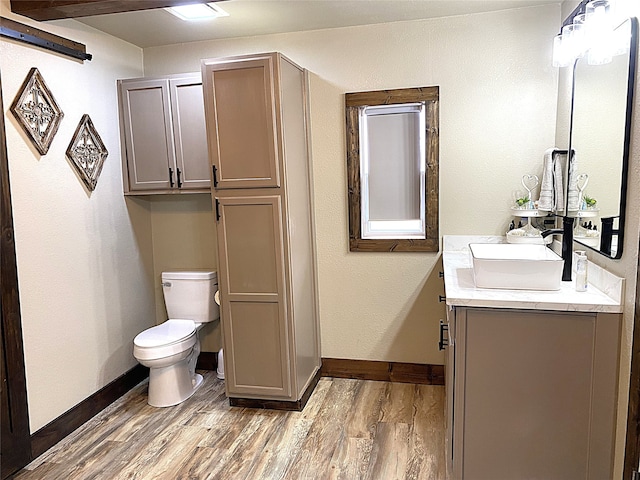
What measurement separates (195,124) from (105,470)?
205 cm

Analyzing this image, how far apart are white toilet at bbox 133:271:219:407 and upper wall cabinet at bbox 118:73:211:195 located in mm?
653

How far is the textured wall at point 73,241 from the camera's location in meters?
2.48

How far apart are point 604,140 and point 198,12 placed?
6.96 ft

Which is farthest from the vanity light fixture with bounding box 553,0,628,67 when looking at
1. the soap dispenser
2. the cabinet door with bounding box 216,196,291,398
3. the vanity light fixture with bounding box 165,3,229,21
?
the vanity light fixture with bounding box 165,3,229,21

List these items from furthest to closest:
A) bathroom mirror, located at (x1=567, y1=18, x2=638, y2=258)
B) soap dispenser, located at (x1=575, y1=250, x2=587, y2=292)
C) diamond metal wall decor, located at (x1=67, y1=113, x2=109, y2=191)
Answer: diamond metal wall decor, located at (x1=67, y1=113, x2=109, y2=191), soap dispenser, located at (x1=575, y1=250, x2=587, y2=292), bathroom mirror, located at (x1=567, y1=18, x2=638, y2=258)

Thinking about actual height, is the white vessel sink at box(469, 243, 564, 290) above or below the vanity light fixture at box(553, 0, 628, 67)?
below

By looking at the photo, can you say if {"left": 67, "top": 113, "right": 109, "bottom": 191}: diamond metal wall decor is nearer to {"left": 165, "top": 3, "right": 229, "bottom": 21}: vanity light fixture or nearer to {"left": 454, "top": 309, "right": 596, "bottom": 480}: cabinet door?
{"left": 165, "top": 3, "right": 229, "bottom": 21}: vanity light fixture

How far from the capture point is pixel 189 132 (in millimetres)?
3207

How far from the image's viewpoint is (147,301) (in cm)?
358

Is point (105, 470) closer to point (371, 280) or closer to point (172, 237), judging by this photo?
point (172, 237)

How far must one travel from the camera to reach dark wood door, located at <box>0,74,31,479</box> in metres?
2.32

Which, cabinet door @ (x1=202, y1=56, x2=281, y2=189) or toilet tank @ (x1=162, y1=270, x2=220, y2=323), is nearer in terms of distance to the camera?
cabinet door @ (x1=202, y1=56, x2=281, y2=189)

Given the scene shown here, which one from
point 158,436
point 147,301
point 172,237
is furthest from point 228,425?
point 172,237

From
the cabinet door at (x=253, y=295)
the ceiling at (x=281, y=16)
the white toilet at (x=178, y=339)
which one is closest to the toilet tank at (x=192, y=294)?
the white toilet at (x=178, y=339)
